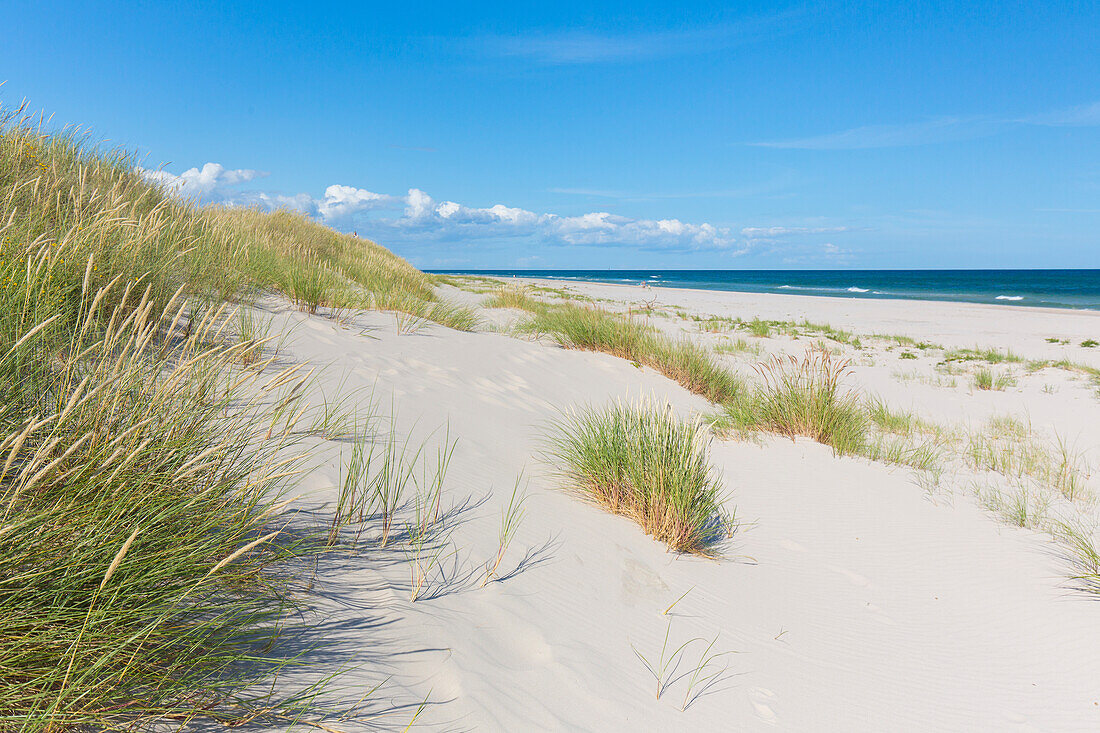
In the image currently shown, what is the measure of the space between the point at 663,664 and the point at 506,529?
2.82ft

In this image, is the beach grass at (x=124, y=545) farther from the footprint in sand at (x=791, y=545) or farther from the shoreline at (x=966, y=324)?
the shoreline at (x=966, y=324)

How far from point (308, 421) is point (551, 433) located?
2007 mm

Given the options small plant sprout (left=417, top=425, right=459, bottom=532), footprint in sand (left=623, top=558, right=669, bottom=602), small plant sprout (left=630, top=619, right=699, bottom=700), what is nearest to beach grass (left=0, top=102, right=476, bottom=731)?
small plant sprout (left=417, top=425, right=459, bottom=532)

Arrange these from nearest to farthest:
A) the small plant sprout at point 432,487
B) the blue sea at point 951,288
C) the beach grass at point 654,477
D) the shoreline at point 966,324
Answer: the small plant sprout at point 432,487 → the beach grass at point 654,477 → the shoreline at point 966,324 → the blue sea at point 951,288

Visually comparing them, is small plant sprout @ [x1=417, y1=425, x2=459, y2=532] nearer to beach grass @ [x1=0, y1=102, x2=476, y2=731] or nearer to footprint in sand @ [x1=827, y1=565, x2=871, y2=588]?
beach grass @ [x1=0, y1=102, x2=476, y2=731]

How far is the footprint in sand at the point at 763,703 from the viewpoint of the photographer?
200cm

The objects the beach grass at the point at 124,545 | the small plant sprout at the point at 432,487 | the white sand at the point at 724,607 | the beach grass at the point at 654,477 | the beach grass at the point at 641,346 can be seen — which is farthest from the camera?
the beach grass at the point at 641,346

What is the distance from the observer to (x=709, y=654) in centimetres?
229

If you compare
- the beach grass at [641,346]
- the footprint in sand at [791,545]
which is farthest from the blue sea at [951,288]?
the footprint in sand at [791,545]

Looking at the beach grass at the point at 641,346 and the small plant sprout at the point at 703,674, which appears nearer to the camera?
the small plant sprout at the point at 703,674

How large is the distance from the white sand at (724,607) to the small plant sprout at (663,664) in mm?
30

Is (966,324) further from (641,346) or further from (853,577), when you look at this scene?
(853,577)

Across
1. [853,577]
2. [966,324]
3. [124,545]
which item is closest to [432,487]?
[124,545]

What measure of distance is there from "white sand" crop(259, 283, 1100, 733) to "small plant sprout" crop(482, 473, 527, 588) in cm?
5
